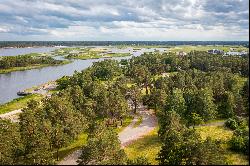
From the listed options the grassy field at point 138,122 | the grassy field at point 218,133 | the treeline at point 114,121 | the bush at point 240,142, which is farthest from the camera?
the grassy field at point 138,122

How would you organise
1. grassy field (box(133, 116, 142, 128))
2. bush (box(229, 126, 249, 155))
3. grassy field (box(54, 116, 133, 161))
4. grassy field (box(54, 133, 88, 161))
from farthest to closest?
grassy field (box(133, 116, 142, 128))
grassy field (box(54, 116, 133, 161))
grassy field (box(54, 133, 88, 161))
bush (box(229, 126, 249, 155))

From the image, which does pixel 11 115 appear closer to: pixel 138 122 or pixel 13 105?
pixel 13 105

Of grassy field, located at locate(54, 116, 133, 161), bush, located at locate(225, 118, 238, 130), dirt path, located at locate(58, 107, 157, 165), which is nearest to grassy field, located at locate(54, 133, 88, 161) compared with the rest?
grassy field, located at locate(54, 116, 133, 161)

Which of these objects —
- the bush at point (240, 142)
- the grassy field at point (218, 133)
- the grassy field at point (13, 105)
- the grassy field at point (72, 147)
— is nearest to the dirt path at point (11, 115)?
the grassy field at point (13, 105)

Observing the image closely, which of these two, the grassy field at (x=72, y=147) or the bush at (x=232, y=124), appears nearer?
the grassy field at (x=72, y=147)

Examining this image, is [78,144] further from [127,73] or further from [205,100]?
[127,73]

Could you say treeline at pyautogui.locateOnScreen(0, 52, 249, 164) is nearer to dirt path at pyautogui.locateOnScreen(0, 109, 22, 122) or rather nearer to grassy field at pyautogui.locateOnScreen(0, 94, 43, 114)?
dirt path at pyautogui.locateOnScreen(0, 109, 22, 122)

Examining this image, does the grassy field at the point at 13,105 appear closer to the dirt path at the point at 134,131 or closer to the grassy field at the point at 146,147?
the dirt path at the point at 134,131
